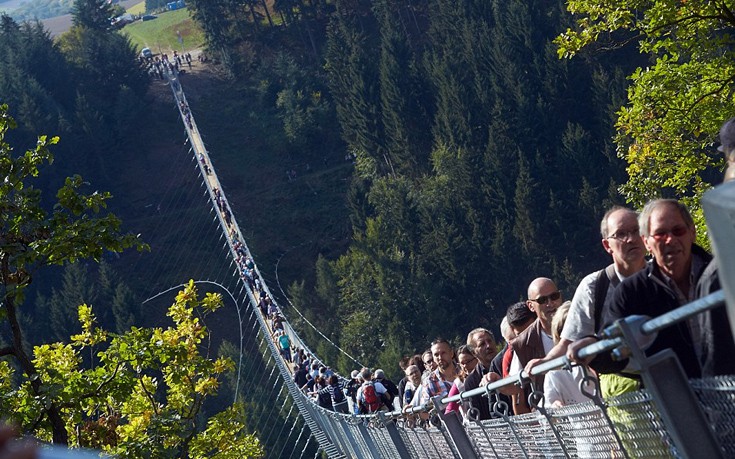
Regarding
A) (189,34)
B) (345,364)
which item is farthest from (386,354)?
(189,34)

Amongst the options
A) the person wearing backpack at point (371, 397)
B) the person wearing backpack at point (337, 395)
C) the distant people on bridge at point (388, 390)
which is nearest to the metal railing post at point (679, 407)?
the person wearing backpack at point (371, 397)

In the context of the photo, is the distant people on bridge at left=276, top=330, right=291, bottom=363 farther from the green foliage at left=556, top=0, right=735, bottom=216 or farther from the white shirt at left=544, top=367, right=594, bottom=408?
the white shirt at left=544, top=367, right=594, bottom=408

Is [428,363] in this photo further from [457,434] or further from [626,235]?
[626,235]

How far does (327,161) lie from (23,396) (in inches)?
2737

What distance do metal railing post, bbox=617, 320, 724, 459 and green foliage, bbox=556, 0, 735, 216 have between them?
27.2 ft

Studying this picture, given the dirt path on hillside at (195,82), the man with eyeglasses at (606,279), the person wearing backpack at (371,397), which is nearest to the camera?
the man with eyeglasses at (606,279)

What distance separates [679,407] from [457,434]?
99.7 inches

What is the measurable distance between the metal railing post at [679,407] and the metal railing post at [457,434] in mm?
2457

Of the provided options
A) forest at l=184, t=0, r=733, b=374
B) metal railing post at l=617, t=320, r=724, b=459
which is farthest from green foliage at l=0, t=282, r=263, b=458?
forest at l=184, t=0, r=733, b=374

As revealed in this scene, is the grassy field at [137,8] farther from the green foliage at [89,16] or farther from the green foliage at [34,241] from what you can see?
the green foliage at [34,241]

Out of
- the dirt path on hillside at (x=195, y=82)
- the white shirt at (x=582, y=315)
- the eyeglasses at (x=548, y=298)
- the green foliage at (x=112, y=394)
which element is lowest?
the dirt path on hillside at (x=195, y=82)

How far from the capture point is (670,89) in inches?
444

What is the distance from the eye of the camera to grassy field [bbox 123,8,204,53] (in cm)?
10000

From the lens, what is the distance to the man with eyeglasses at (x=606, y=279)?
155 inches
